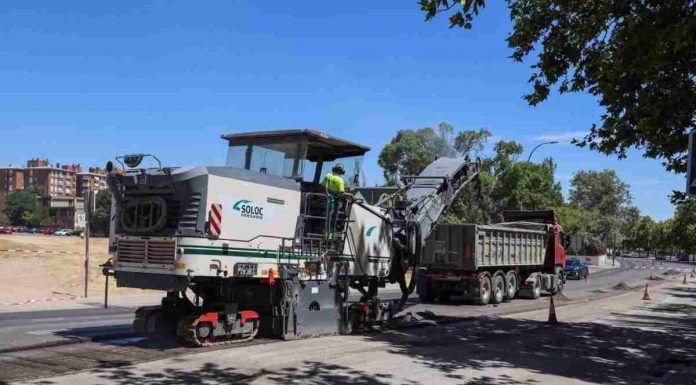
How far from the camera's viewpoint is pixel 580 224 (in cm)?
6341

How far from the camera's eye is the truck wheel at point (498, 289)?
818 inches

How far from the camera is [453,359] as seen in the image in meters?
9.92

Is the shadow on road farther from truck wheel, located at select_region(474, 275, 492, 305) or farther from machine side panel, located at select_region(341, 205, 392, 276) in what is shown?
truck wheel, located at select_region(474, 275, 492, 305)

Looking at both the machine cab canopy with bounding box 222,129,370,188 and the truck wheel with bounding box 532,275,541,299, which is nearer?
the machine cab canopy with bounding box 222,129,370,188

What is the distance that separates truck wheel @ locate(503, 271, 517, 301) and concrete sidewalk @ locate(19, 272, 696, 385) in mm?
6476

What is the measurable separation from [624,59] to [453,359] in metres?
5.53

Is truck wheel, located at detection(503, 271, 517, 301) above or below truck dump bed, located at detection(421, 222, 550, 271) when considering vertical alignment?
below

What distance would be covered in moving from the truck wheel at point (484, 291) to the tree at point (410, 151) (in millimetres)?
34020

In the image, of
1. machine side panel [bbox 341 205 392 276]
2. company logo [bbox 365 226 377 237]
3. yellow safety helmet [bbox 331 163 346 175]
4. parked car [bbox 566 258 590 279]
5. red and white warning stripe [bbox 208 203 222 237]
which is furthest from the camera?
parked car [bbox 566 258 590 279]

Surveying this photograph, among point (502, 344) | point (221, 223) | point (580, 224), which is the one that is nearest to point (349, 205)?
point (221, 223)

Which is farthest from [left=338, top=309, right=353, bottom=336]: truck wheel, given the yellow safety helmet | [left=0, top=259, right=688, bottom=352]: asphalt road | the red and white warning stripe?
[left=0, top=259, right=688, bottom=352]: asphalt road

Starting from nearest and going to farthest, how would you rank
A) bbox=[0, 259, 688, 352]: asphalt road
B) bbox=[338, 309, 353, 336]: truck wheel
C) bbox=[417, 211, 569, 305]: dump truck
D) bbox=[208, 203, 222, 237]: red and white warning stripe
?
bbox=[208, 203, 222, 237]: red and white warning stripe
bbox=[0, 259, 688, 352]: asphalt road
bbox=[338, 309, 353, 336]: truck wheel
bbox=[417, 211, 569, 305]: dump truck

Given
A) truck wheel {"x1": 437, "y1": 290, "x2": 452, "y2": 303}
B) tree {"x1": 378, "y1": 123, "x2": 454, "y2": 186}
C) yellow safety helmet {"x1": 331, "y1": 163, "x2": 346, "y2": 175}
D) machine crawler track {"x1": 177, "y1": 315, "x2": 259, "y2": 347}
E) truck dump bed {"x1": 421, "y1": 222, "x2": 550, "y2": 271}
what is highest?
tree {"x1": 378, "y1": 123, "x2": 454, "y2": 186}

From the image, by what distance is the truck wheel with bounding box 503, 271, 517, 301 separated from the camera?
71.8 feet
